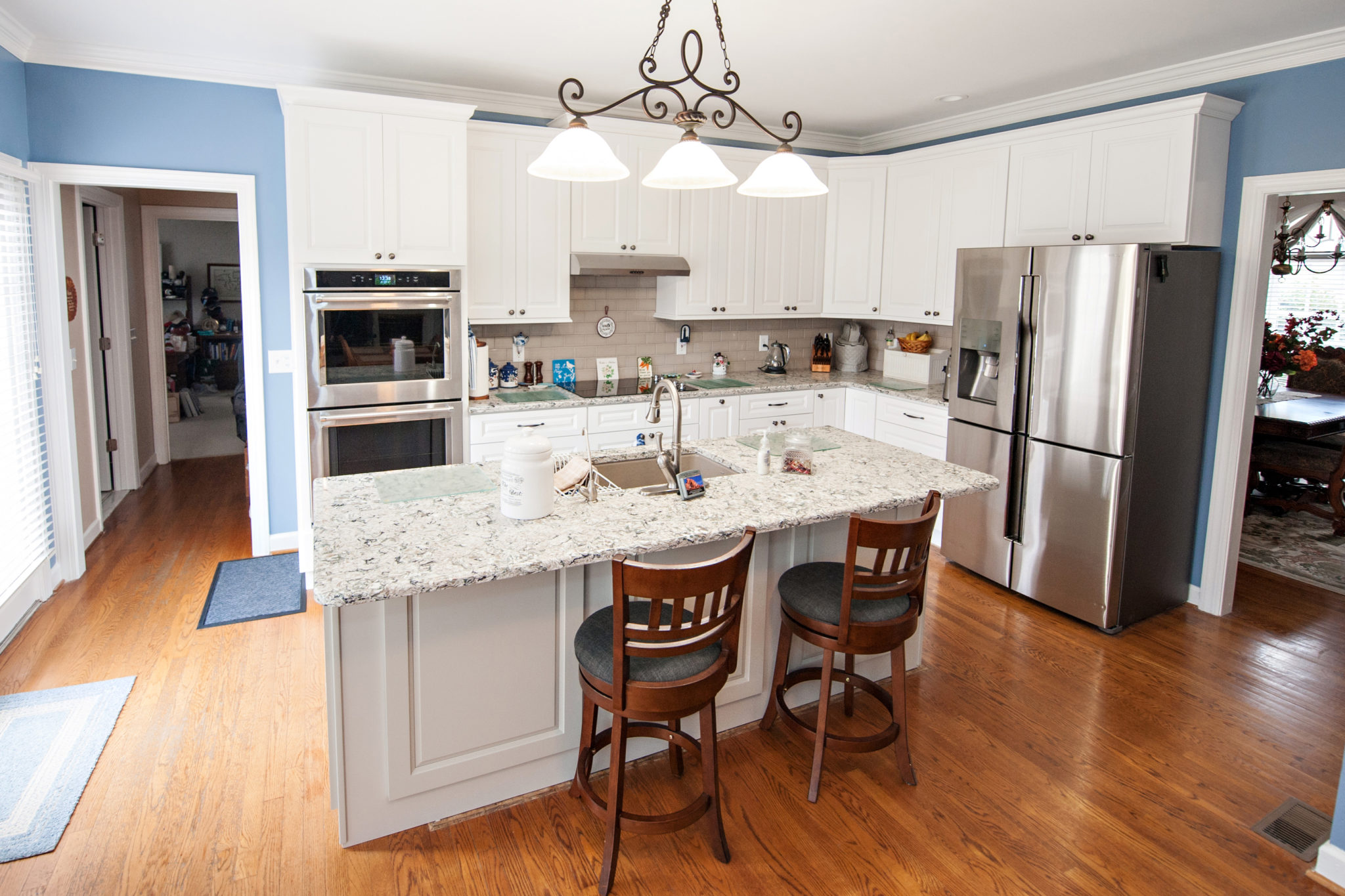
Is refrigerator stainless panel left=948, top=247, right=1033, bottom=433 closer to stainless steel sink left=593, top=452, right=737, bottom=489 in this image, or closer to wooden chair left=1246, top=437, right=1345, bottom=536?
stainless steel sink left=593, top=452, right=737, bottom=489

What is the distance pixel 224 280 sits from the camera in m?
10.5

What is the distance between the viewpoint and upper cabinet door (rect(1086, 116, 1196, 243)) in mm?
3645

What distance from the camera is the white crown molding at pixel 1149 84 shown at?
11.3 ft

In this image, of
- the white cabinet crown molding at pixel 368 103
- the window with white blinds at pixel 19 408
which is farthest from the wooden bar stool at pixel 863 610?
the window with white blinds at pixel 19 408

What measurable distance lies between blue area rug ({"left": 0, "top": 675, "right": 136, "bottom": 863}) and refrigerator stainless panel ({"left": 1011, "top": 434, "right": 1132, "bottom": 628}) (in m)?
3.98

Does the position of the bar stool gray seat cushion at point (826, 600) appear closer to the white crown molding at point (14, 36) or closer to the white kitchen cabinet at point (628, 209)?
A: the white kitchen cabinet at point (628, 209)

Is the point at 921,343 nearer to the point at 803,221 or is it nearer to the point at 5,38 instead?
the point at 803,221

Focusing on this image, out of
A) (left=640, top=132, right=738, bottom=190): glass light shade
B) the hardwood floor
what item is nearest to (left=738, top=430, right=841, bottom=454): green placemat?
the hardwood floor

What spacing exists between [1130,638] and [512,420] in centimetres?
321

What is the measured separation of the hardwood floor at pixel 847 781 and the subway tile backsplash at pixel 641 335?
206 centimetres

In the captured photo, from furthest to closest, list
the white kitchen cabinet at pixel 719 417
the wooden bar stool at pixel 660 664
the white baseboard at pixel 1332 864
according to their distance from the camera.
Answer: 1. the white kitchen cabinet at pixel 719 417
2. the white baseboard at pixel 1332 864
3. the wooden bar stool at pixel 660 664

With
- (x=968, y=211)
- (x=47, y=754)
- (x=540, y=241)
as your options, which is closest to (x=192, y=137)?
(x=540, y=241)

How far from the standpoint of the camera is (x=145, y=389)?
6.34 metres

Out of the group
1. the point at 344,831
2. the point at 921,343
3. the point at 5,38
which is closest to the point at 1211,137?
the point at 921,343
